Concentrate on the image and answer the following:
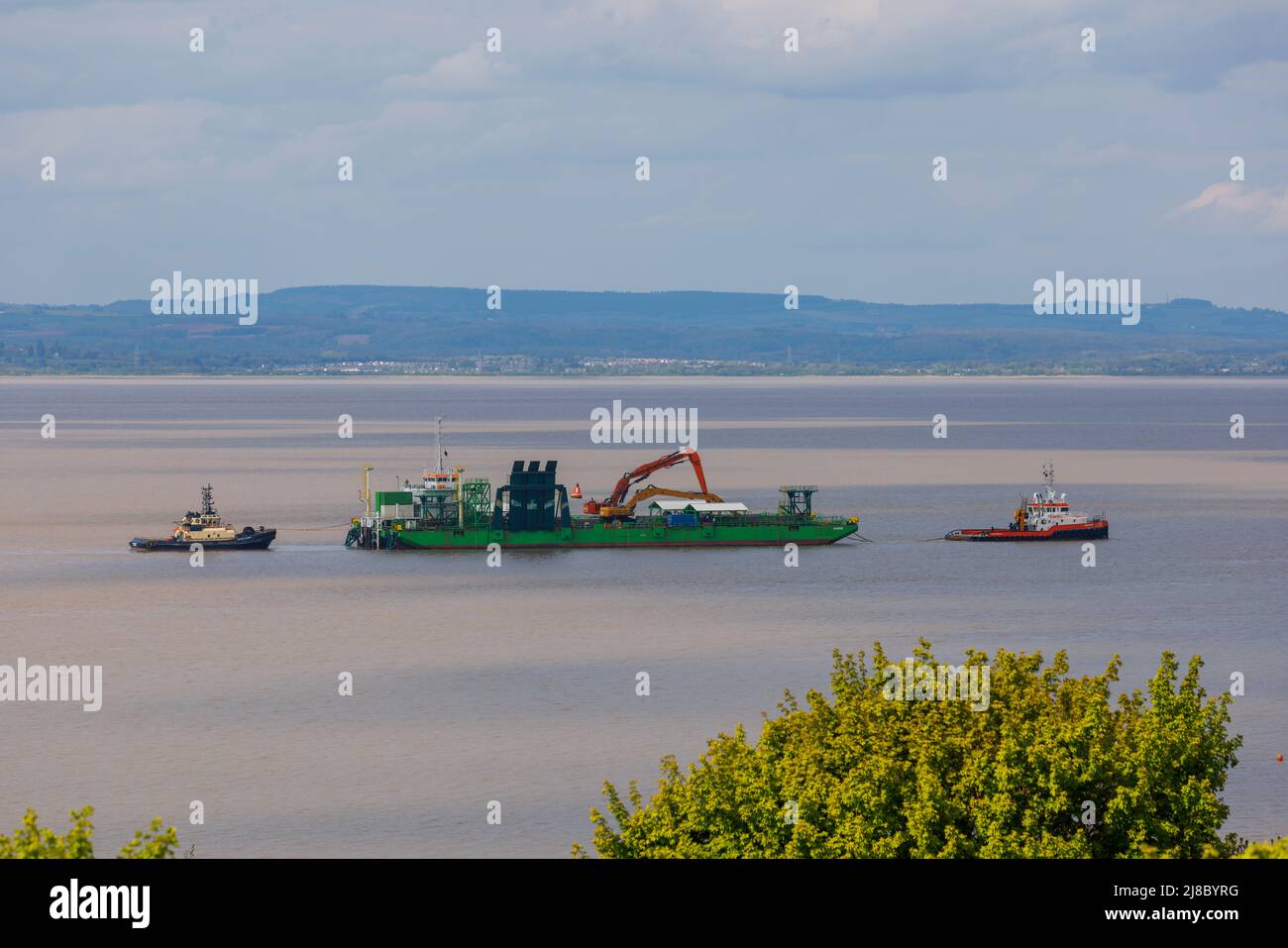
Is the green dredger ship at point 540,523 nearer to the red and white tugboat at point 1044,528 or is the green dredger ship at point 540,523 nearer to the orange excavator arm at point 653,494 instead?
the orange excavator arm at point 653,494

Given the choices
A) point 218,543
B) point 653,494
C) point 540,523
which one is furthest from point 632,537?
point 218,543

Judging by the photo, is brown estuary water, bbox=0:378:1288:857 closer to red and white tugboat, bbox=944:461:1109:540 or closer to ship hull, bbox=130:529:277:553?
red and white tugboat, bbox=944:461:1109:540

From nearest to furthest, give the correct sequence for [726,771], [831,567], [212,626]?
[726,771] → [212,626] → [831,567]

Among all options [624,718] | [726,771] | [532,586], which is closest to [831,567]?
[532,586]

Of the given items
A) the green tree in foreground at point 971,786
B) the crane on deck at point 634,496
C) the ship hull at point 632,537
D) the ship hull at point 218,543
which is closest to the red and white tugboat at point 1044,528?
the ship hull at point 632,537

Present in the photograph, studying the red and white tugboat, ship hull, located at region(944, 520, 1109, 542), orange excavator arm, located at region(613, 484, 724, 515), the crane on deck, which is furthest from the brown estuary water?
orange excavator arm, located at region(613, 484, 724, 515)
